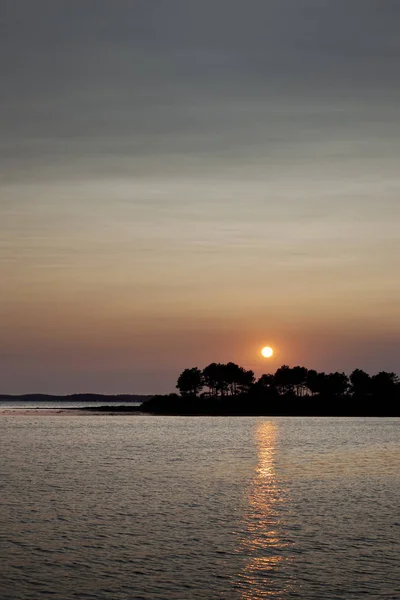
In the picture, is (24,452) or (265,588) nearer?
(265,588)

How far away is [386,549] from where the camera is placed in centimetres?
3938

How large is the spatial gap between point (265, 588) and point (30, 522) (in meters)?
20.9

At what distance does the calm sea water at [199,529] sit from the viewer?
32.6 metres

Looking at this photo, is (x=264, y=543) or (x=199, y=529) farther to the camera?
(x=199, y=529)

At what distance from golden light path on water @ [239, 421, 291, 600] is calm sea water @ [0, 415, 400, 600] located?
8 centimetres

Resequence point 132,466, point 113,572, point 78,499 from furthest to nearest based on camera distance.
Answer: point 132,466, point 78,499, point 113,572

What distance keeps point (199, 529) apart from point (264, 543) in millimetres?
5394

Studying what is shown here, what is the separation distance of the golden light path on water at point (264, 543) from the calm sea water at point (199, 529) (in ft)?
0.28

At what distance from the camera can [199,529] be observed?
4541 centimetres

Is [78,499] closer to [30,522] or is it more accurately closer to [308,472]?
[30,522]

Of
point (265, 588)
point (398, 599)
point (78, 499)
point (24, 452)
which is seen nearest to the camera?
point (398, 599)

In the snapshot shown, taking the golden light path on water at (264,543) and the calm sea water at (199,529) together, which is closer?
the golden light path on water at (264,543)

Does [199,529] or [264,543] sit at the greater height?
[199,529]

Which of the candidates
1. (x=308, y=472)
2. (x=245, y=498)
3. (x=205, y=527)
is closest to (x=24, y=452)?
(x=308, y=472)
